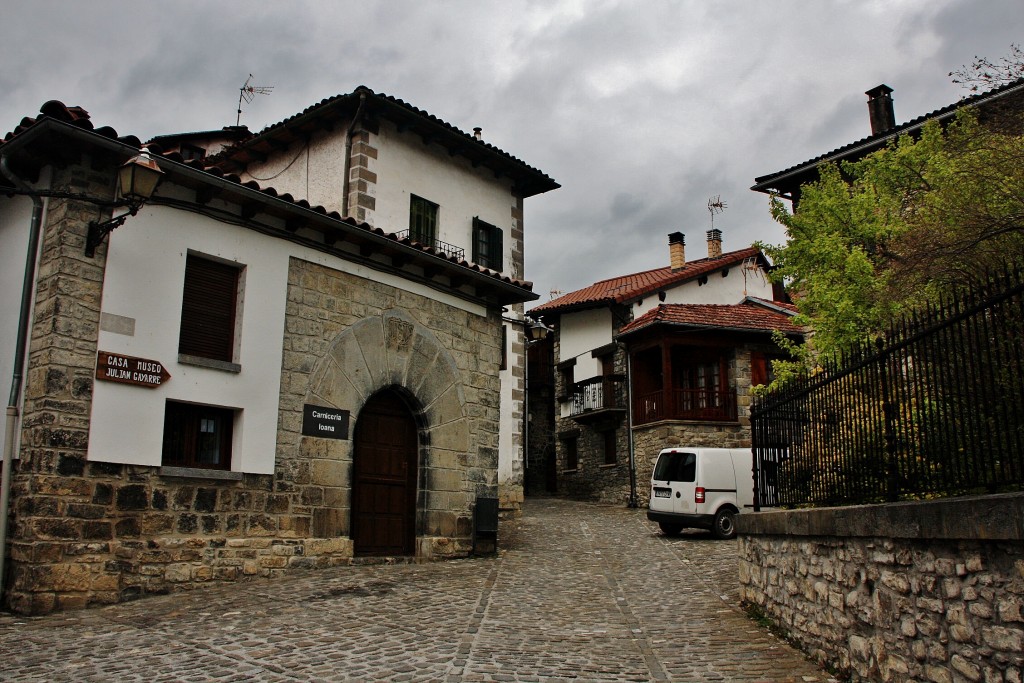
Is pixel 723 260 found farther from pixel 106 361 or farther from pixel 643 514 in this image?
pixel 106 361

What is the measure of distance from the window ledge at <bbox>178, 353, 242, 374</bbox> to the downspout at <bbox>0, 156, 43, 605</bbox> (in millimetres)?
1506

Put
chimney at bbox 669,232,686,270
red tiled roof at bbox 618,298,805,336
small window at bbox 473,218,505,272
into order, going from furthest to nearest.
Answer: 1. chimney at bbox 669,232,686,270
2. red tiled roof at bbox 618,298,805,336
3. small window at bbox 473,218,505,272

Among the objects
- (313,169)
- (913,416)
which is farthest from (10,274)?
(313,169)

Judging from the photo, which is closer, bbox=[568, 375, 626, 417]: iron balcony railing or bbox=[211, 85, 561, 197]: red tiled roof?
bbox=[211, 85, 561, 197]: red tiled roof

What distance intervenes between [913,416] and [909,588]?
1230 millimetres

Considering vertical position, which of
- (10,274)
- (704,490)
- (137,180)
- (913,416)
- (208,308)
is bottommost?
(704,490)

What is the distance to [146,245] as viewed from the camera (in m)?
9.13

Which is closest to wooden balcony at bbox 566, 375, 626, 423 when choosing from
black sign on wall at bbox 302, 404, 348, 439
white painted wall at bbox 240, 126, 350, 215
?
white painted wall at bbox 240, 126, 350, 215

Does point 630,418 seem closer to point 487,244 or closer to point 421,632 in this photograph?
point 487,244

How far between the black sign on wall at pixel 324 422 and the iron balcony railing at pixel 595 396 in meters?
16.2

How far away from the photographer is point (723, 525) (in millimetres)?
15836

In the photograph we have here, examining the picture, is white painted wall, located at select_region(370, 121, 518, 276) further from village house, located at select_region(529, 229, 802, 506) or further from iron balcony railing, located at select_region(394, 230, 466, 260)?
village house, located at select_region(529, 229, 802, 506)

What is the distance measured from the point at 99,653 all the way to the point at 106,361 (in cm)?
322

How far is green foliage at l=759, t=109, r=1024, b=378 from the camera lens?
9320 millimetres
